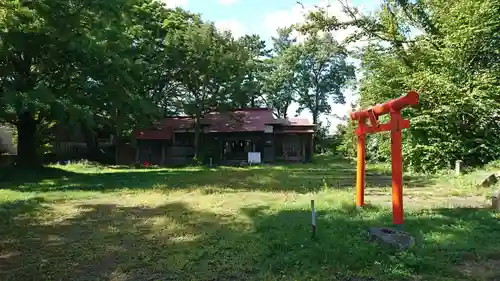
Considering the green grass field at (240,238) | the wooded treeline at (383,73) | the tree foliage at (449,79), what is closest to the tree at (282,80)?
the wooded treeline at (383,73)

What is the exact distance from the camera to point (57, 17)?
8.43m

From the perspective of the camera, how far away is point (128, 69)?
20.2m

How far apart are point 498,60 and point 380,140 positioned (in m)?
6.24

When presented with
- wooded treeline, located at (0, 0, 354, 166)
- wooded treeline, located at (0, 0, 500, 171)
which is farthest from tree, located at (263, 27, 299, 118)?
wooded treeline, located at (0, 0, 500, 171)

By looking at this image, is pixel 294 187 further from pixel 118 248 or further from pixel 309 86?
pixel 309 86

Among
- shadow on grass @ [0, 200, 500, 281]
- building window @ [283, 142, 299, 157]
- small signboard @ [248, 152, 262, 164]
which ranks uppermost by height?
building window @ [283, 142, 299, 157]

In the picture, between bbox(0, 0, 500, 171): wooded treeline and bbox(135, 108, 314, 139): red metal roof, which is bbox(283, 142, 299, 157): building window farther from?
bbox(0, 0, 500, 171): wooded treeline

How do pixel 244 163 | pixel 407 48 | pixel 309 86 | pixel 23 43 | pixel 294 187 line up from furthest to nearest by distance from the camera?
pixel 309 86 < pixel 244 163 < pixel 407 48 < pixel 23 43 < pixel 294 187

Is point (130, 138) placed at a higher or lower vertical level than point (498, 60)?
→ lower

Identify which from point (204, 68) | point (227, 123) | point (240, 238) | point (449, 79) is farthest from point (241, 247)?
point (227, 123)

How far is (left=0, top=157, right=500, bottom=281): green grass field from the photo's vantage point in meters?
5.16

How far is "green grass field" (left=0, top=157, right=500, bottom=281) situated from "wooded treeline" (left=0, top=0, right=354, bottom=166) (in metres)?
4.19

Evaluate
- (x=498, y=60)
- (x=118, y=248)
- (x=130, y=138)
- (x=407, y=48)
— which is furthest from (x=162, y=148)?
(x=118, y=248)

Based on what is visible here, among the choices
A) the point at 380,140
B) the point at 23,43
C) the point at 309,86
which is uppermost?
the point at 309,86
